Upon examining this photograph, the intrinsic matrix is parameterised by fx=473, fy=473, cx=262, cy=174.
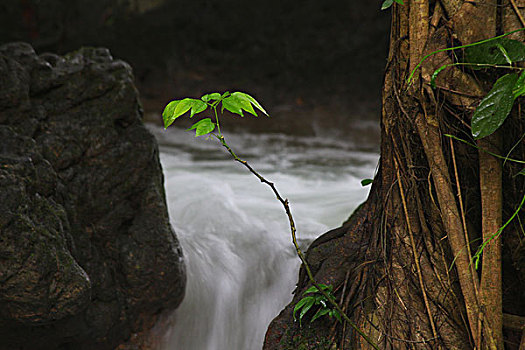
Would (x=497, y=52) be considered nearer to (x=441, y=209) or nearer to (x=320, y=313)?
(x=441, y=209)

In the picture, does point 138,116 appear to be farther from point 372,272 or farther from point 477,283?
point 477,283

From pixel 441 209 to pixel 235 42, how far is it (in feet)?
26.2

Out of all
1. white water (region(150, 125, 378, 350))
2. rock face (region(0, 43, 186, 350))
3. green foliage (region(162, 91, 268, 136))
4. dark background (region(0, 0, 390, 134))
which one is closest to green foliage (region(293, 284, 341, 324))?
green foliage (region(162, 91, 268, 136))

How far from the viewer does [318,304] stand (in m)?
1.60

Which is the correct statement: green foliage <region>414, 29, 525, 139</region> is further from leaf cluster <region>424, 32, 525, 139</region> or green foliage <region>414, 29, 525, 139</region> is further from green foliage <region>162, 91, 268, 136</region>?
green foliage <region>162, 91, 268, 136</region>

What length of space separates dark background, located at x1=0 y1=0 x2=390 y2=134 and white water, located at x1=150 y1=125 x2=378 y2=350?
347cm

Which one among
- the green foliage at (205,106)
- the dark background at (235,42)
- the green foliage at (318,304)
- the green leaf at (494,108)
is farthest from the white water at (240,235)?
the dark background at (235,42)

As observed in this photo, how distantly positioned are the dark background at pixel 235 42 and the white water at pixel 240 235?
137 inches

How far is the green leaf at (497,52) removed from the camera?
3.86 ft

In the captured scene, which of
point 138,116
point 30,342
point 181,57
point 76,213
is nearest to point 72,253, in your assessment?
point 76,213

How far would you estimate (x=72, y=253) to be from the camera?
2.04m

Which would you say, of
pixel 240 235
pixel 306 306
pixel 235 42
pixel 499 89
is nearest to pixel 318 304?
pixel 306 306

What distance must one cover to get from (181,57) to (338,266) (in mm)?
7777

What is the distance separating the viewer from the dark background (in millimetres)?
8422
